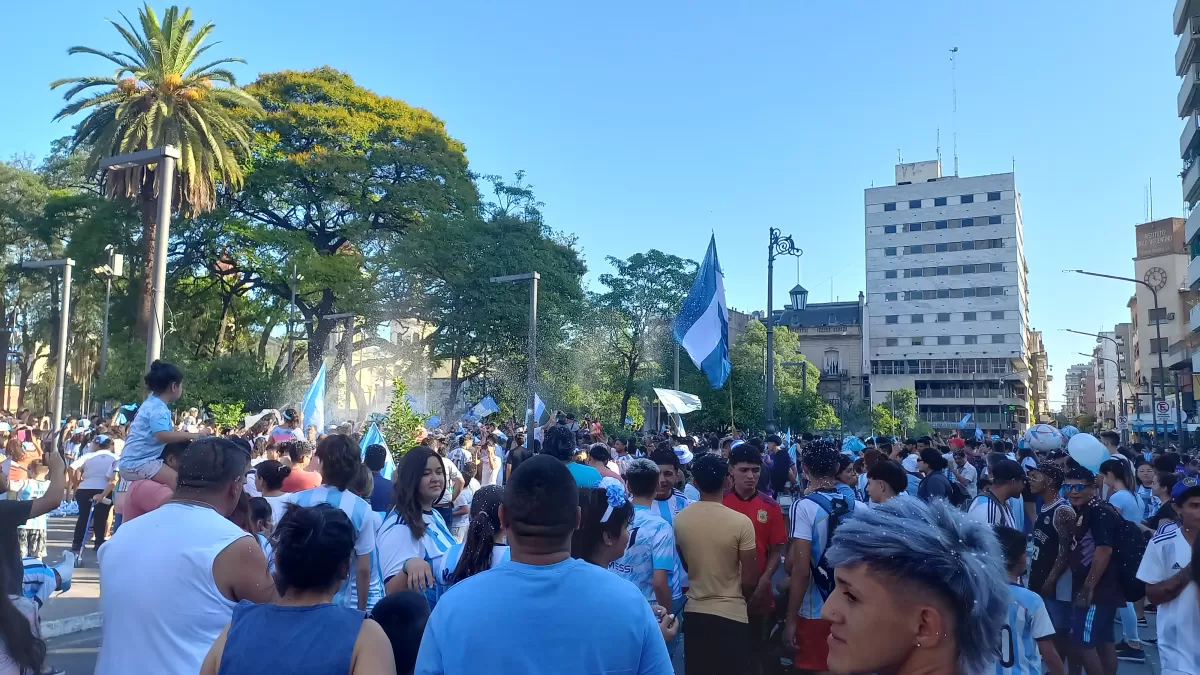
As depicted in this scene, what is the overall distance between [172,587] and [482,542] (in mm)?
1165

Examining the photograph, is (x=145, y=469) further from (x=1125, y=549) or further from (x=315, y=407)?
(x=315, y=407)

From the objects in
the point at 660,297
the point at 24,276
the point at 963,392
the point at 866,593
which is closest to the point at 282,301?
the point at 24,276

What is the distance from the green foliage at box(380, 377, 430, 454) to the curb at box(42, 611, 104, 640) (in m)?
6.75

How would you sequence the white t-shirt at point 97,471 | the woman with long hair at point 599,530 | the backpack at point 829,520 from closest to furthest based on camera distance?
1. the woman with long hair at point 599,530
2. the backpack at point 829,520
3. the white t-shirt at point 97,471

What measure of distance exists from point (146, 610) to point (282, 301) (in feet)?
121

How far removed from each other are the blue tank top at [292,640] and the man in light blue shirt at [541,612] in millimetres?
256

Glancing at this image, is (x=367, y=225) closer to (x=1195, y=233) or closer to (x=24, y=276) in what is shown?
(x=24, y=276)

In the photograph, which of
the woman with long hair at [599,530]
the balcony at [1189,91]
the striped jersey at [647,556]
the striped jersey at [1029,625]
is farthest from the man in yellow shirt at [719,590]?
the balcony at [1189,91]

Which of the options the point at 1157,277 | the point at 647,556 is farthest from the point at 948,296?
the point at 647,556

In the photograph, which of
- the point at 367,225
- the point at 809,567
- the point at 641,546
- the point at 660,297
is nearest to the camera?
the point at 641,546

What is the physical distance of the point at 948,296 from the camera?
86.2m

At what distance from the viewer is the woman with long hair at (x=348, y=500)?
462 centimetres

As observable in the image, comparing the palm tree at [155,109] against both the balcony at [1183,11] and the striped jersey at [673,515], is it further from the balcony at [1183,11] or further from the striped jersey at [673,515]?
the balcony at [1183,11]

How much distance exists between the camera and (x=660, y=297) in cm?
4856
